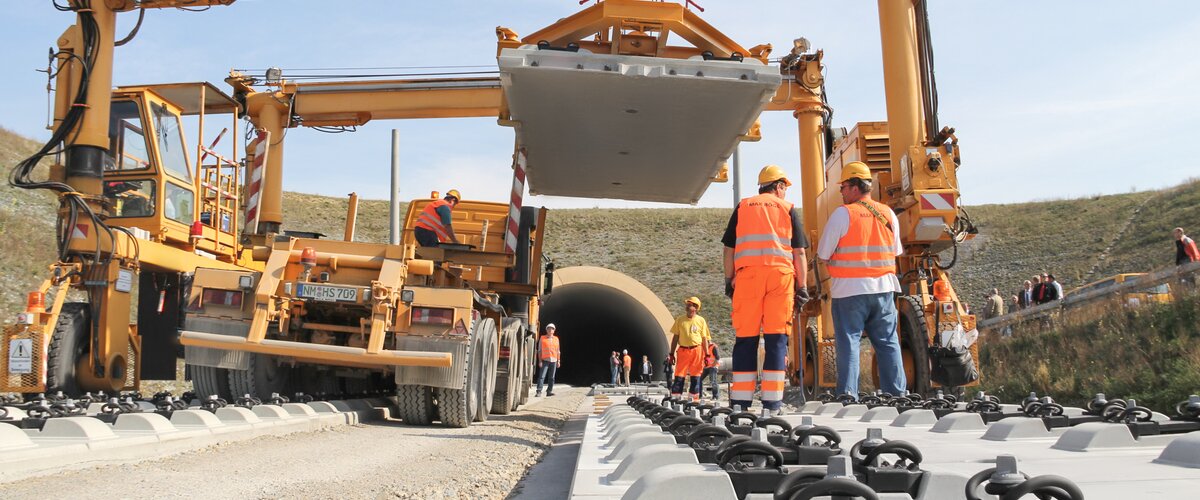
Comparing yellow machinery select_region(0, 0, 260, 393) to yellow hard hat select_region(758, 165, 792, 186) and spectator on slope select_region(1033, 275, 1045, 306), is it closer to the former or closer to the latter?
yellow hard hat select_region(758, 165, 792, 186)

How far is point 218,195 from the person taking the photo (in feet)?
38.0

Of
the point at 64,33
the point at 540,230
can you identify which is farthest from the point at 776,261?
the point at 64,33

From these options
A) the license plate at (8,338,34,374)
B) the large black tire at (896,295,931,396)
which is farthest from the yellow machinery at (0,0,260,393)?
the large black tire at (896,295,931,396)

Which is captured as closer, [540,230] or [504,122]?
[504,122]

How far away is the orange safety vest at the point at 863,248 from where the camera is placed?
6520 millimetres

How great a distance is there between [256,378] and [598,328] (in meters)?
29.4

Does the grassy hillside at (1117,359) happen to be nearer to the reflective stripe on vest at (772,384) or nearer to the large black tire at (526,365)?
the reflective stripe on vest at (772,384)

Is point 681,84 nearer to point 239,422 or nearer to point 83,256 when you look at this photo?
point 239,422

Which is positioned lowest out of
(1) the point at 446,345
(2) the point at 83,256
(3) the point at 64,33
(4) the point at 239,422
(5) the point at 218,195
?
(4) the point at 239,422

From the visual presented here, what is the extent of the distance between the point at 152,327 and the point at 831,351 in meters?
7.68

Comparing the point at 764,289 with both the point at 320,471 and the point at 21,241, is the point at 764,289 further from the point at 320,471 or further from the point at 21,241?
the point at 21,241

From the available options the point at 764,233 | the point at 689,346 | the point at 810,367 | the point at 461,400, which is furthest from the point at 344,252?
the point at 810,367

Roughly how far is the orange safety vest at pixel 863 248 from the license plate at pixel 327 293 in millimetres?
4058

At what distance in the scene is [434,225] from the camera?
10453mm
